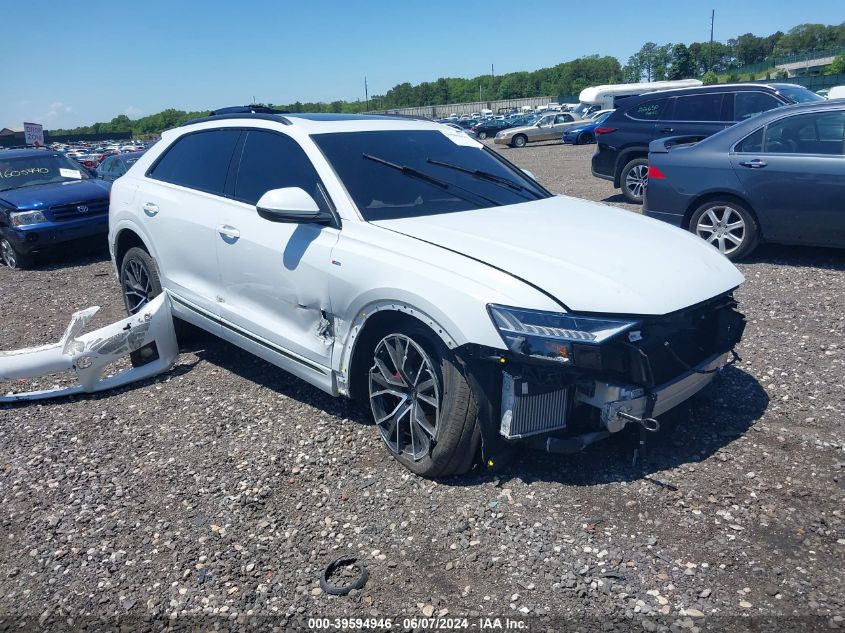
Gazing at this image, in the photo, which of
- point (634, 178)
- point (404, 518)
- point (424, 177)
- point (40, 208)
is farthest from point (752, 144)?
point (40, 208)

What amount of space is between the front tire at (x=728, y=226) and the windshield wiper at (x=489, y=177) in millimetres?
3515

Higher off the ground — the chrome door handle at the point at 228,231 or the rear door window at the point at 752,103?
the rear door window at the point at 752,103

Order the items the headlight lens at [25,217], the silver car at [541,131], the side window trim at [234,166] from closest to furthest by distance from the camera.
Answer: the side window trim at [234,166]
the headlight lens at [25,217]
the silver car at [541,131]

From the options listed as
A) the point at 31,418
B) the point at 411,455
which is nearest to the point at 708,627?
the point at 411,455

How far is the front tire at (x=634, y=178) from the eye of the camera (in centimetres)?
1130

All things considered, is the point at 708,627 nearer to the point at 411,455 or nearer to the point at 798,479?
the point at 798,479

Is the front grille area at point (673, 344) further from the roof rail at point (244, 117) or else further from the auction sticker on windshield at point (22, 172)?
the auction sticker on windshield at point (22, 172)

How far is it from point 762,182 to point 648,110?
4.56m

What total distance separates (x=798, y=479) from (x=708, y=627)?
126 centimetres

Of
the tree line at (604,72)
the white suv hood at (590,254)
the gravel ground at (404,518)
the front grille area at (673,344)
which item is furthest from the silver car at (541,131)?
the tree line at (604,72)

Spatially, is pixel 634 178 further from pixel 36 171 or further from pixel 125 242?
pixel 36 171

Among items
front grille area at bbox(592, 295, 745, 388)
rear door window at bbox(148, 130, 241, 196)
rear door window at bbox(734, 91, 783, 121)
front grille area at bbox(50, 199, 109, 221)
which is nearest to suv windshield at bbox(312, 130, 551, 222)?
rear door window at bbox(148, 130, 241, 196)

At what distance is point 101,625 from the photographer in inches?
106

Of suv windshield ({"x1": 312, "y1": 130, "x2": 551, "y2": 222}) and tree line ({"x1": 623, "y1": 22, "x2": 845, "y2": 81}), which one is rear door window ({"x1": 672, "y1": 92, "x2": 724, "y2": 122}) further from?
tree line ({"x1": 623, "y1": 22, "x2": 845, "y2": 81})
